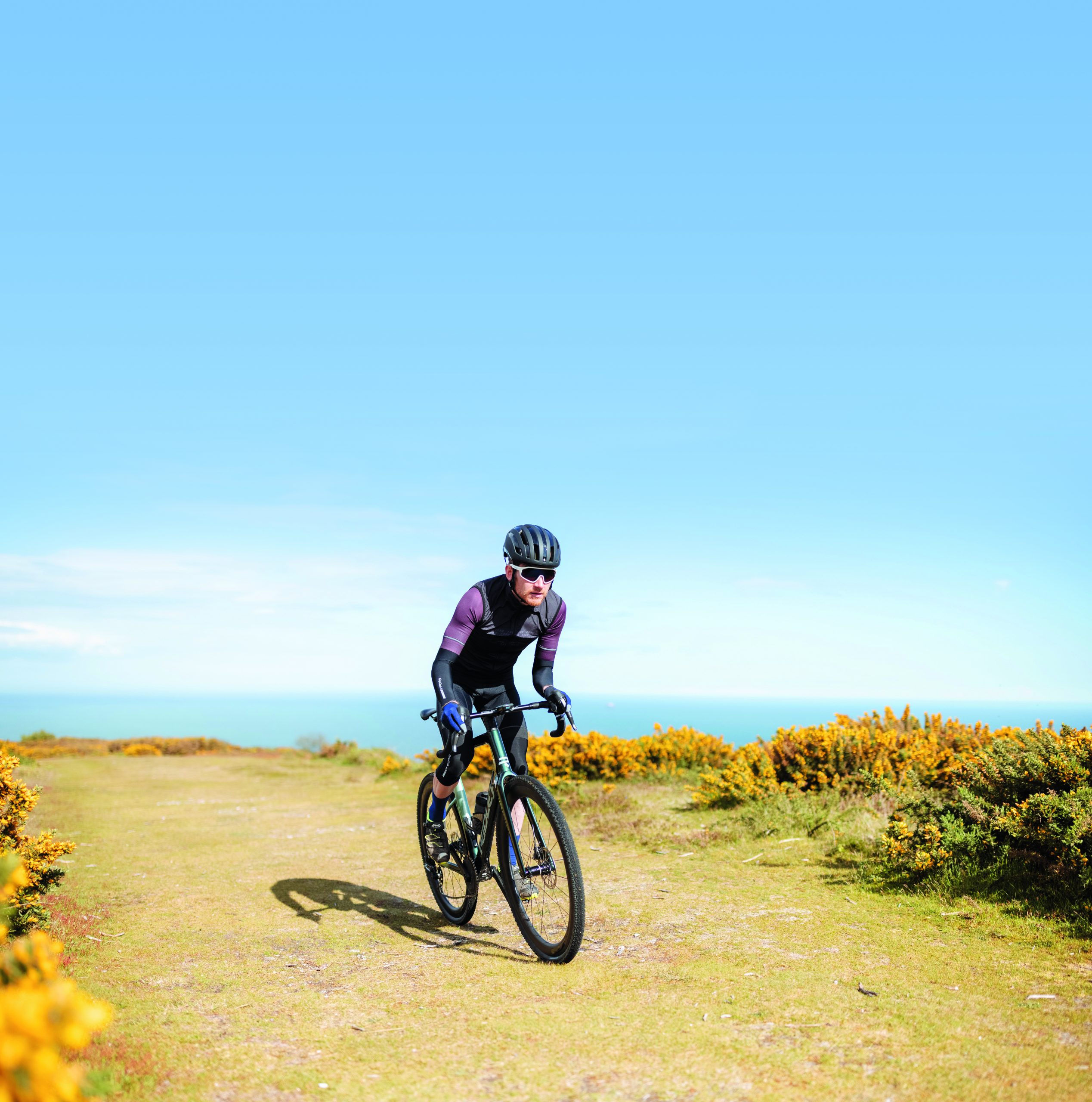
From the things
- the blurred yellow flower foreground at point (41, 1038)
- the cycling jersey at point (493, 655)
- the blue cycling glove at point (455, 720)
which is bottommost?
the blurred yellow flower foreground at point (41, 1038)

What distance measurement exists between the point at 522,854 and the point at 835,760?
21.2 feet

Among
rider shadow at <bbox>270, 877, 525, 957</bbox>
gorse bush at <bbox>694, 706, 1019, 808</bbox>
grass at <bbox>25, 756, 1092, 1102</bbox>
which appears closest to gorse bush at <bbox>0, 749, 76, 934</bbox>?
grass at <bbox>25, 756, 1092, 1102</bbox>

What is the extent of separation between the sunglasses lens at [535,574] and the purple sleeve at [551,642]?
15.8 inches

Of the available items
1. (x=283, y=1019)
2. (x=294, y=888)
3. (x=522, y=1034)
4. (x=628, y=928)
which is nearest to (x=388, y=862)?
(x=294, y=888)

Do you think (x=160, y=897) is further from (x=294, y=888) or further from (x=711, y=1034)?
(x=711, y=1034)

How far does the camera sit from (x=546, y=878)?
566 cm

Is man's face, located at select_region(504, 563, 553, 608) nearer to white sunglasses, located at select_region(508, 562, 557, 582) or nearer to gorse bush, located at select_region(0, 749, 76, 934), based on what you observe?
white sunglasses, located at select_region(508, 562, 557, 582)

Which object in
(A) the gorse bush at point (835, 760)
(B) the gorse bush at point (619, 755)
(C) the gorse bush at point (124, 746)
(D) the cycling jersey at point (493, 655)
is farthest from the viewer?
(C) the gorse bush at point (124, 746)

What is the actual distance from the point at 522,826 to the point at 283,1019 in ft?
6.09

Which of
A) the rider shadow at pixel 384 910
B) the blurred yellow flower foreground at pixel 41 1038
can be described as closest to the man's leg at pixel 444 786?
the rider shadow at pixel 384 910

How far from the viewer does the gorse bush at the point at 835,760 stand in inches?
411

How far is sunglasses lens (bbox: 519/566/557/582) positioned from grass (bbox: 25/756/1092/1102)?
2596mm

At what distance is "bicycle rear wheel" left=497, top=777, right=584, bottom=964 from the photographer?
5.27m

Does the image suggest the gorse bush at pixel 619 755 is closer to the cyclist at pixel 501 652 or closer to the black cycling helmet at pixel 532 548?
the cyclist at pixel 501 652
